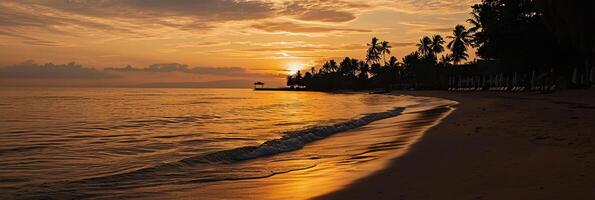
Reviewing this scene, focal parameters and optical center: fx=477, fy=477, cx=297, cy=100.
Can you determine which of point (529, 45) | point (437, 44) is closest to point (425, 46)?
point (437, 44)

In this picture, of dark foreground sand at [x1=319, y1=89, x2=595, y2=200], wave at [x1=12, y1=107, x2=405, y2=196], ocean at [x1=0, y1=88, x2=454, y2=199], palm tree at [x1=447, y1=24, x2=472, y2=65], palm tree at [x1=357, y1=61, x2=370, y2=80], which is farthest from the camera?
palm tree at [x1=357, y1=61, x2=370, y2=80]

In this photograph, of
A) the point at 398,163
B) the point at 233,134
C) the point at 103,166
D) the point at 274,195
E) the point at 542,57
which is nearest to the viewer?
the point at 274,195

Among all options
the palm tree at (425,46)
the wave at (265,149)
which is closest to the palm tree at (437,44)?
the palm tree at (425,46)

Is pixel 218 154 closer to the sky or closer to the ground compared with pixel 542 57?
closer to the ground

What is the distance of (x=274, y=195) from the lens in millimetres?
5711

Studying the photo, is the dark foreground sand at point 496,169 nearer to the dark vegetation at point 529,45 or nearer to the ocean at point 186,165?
the ocean at point 186,165

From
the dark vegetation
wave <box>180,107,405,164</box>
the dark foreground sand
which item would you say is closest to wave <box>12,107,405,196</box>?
wave <box>180,107,405,164</box>

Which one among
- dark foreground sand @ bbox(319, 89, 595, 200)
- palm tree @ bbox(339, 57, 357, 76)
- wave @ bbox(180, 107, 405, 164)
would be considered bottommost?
wave @ bbox(180, 107, 405, 164)

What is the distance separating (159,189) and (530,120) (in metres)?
9.80

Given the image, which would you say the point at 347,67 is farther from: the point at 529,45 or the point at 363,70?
the point at 529,45

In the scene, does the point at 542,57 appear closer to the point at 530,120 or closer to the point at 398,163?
the point at 530,120

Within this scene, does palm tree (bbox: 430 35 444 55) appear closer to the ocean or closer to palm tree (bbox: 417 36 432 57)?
palm tree (bbox: 417 36 432 57)

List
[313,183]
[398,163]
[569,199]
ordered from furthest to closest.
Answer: [398,163]
[313,183]
[569,199]

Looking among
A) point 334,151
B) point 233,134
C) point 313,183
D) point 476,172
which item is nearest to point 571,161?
point 476,172
